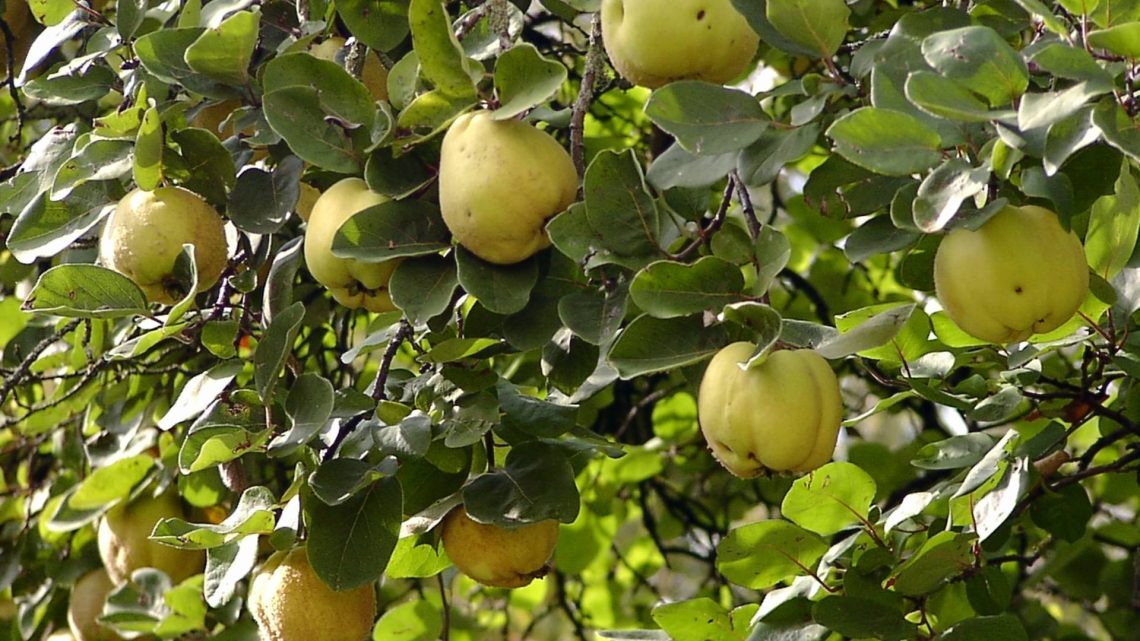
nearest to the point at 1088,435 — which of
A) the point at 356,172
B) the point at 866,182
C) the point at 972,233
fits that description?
the point at 866,182

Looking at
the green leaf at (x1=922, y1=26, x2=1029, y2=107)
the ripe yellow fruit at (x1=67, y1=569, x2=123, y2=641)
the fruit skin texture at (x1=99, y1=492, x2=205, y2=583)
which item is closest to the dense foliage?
the green leaf at (x1=922, y1=26, x2=1029, y2=107)

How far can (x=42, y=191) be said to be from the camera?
1436mm

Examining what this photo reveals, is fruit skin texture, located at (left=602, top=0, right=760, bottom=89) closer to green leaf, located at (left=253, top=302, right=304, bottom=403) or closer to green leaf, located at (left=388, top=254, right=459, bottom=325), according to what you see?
green leaf, located at (left=388, top=254, right=459, bottom=325)

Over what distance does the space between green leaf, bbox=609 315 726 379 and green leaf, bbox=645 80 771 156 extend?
5.7 inches

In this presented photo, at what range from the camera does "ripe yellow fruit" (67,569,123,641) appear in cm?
222

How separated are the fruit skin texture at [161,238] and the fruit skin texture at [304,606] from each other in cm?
29

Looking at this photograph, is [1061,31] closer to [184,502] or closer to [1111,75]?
[1111,75]

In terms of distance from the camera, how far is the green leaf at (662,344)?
1.09 m

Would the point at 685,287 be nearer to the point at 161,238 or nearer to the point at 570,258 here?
the point at 570,258

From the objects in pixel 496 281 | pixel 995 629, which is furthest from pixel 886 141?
pixel 995 629

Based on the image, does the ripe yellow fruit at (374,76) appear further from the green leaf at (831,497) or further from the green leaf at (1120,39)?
the green leaf at (1120,39)

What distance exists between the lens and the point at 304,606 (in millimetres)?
1352

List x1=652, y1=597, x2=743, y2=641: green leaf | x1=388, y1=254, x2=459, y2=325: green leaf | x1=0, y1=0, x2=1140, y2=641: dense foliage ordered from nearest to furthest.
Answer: x1=0, y1=0, x2=1140, y2=641: dense foliage < x1=388, y1=254, x2=459, y2=325: green leaf < x1=652, y1=597, x2=743, y2=641: green leaf

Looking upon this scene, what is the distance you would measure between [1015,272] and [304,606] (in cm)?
73
